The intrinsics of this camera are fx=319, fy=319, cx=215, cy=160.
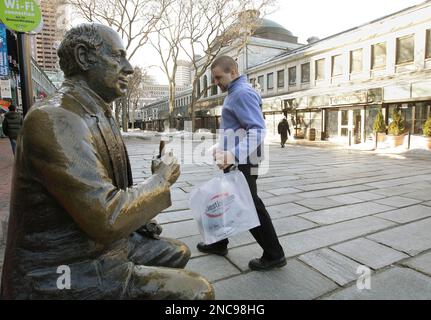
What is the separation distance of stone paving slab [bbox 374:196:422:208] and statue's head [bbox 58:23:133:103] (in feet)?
15.7

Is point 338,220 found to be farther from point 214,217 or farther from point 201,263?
point 214,217

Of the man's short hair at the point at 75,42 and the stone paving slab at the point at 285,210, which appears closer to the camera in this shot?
the man's short hair at the point at 75,42

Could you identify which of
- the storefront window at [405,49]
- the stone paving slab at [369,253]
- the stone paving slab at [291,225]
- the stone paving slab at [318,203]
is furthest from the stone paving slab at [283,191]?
the storefront window at [405,49]

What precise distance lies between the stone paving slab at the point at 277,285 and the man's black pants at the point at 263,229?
0.17 metres

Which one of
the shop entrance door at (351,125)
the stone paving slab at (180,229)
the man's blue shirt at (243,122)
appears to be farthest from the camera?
the shop entrance door at (351,125)

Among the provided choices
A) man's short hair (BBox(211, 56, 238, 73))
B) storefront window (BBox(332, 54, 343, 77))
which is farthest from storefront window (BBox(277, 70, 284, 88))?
man's short hair (BBox(211, 56, 238, 73))

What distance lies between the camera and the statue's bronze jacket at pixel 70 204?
3.51 feet

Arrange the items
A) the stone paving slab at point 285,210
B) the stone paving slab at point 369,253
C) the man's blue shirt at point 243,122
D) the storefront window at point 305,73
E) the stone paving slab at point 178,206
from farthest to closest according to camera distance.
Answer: the storefront window at point 305,73 → the stone paving slab at point 178,206 → the stone paving slab at point 285,210 → the stone paving slab at point 369,253 → the man's blue shirt at point 243,122

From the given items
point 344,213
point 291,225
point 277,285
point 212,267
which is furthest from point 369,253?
point 212,267

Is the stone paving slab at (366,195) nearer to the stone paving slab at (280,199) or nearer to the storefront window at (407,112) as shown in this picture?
the stone paving slab at (280,199)

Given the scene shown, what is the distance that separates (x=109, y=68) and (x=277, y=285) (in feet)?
6.74

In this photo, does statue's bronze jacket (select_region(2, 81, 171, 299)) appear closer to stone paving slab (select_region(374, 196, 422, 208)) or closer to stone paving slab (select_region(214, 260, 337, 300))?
stone paving slab (select_region(214, 260, 337, 300))

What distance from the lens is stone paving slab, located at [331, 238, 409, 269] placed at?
2924 mm

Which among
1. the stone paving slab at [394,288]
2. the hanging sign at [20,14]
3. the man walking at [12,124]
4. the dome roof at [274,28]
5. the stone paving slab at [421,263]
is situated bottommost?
the stone paving slab at [394,288]
